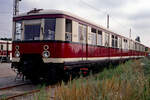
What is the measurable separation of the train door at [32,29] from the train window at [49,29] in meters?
0.31

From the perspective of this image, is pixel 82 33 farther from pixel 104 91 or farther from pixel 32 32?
pixel 104 91

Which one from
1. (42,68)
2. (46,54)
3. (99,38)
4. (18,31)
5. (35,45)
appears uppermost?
(18,31)

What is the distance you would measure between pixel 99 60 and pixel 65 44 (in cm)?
403

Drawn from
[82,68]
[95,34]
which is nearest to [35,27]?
[82,68]

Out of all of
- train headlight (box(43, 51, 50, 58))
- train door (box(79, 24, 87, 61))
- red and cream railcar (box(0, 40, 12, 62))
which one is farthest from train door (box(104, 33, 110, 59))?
red and cream railcar (box(0, 40, 12, 62))

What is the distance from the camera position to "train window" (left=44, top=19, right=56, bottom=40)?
337 inches

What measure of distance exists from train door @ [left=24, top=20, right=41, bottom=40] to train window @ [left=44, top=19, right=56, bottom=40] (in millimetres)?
308

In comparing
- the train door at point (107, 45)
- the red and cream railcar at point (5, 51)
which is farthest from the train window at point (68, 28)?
the red and cream railcar at point (5, 51)

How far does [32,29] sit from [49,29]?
0.78m

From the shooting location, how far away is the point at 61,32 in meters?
8.40

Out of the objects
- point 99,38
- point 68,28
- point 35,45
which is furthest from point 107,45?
point 35,45

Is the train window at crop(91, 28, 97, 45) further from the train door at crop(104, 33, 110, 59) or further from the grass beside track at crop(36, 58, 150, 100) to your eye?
the grass beside track at crop(36, 58, 150, 100)

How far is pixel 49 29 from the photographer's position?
8.64 meters

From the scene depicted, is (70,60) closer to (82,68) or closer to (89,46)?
(82,68)
